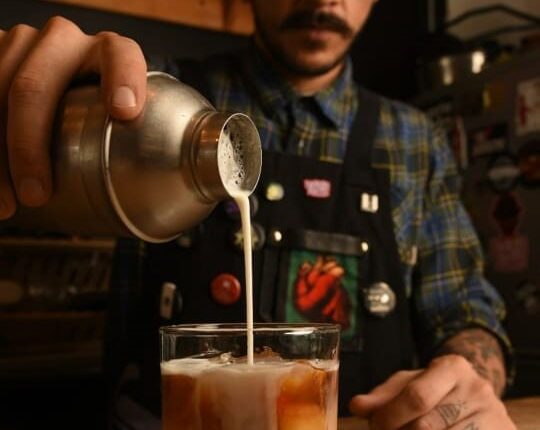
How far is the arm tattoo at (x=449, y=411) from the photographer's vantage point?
91 centimetres

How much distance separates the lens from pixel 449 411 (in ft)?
3.03

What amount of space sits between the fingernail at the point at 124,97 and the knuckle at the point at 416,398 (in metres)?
0.50

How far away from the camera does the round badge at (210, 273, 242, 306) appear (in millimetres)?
1339

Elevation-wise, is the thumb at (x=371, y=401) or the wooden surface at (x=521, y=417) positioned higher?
the thumb at (x=371, y=401)

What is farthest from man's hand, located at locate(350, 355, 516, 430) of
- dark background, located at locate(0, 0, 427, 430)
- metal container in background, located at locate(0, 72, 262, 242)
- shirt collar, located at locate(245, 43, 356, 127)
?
dark background, located at locate(0, 0, 427, 430)

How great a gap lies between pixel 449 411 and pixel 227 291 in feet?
1.76

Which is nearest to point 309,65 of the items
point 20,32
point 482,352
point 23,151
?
point 482,352

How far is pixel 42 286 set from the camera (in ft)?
6.01

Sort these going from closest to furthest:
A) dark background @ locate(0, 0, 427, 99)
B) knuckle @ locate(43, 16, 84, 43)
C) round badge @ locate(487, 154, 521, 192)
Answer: knuckle @ locate(43, 16, 84, 43) < round badge @ locate(487, 154, 521, 192) < dark background @ locate(0, 0, 427, 99)

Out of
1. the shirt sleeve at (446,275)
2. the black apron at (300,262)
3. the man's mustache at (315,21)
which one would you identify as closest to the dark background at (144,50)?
the black apron at (300,262)

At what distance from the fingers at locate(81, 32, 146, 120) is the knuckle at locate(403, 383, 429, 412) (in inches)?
19.5

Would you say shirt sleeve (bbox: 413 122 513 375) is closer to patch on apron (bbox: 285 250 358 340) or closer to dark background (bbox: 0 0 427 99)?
patch on apron (bbox: 285 250 358 340)

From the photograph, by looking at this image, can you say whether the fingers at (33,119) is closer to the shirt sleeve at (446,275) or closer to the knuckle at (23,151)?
the knuckle at (23,151)

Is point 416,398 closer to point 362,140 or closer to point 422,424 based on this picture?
point 422,424
